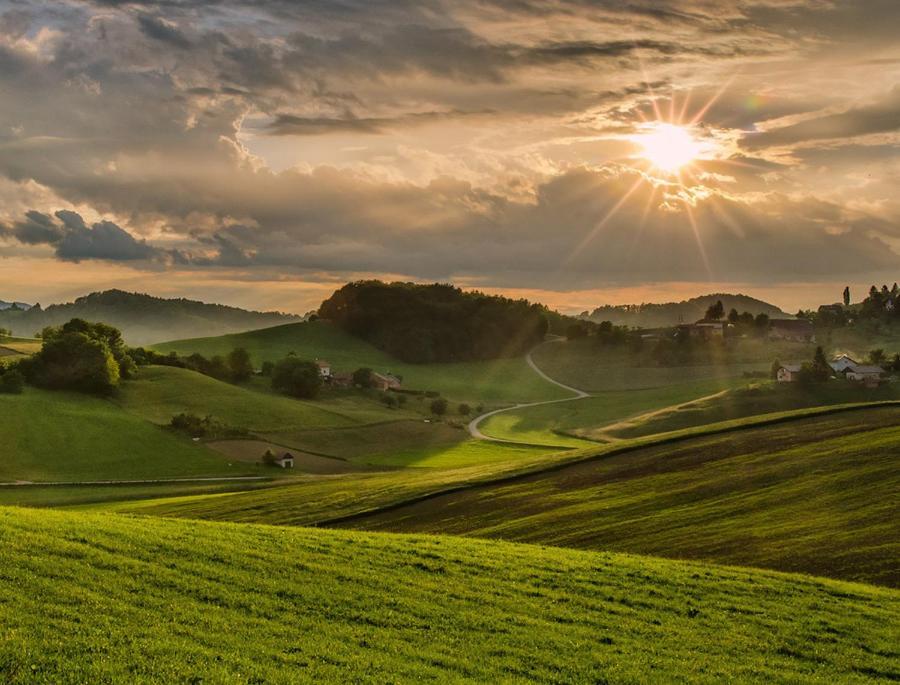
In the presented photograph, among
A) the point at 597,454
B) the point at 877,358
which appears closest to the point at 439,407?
the point at 877,358

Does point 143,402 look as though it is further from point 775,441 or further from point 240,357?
point 775,441

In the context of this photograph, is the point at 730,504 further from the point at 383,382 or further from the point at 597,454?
the point at 383,382

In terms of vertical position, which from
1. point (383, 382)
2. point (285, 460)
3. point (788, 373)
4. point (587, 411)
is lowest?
point (285, 460)

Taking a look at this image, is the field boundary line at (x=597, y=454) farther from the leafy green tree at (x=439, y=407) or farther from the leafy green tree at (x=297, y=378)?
the leafy green tree at (x=297, y=378)

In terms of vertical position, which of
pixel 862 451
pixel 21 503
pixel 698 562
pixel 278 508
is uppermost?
pixel 862 451

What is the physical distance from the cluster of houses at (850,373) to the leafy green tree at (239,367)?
4019 inches

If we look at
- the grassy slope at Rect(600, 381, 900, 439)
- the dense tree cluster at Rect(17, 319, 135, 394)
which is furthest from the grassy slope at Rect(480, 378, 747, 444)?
the dense tree cluster at Rect(17, 319, 135, 394)

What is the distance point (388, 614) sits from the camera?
23.1m

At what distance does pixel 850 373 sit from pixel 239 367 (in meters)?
115

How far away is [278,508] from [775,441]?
35129mm

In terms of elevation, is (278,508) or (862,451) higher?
(862,451)

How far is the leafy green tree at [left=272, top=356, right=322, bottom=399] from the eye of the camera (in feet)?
530

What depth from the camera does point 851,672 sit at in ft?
72.1

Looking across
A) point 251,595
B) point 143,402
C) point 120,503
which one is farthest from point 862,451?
point 143,402
